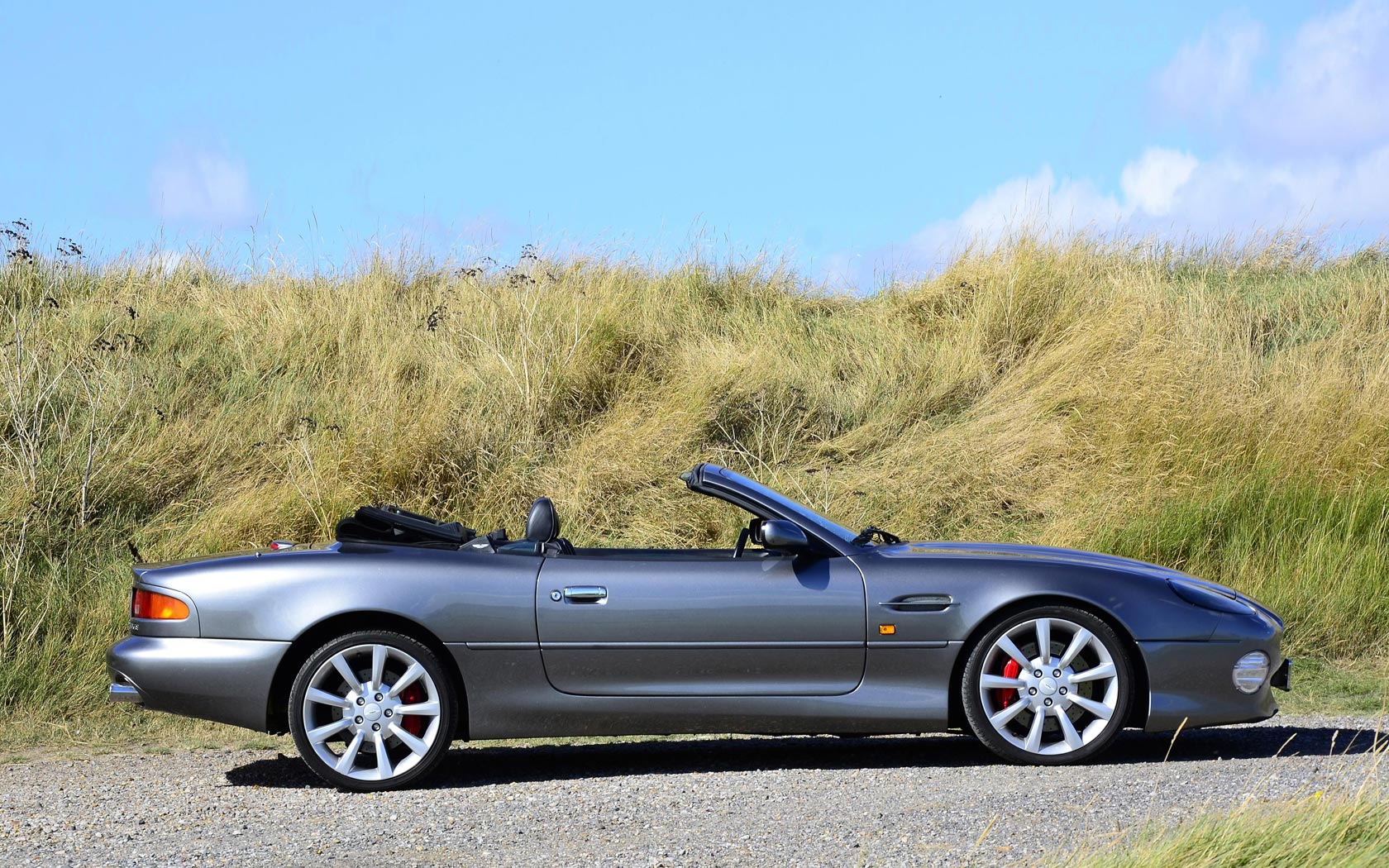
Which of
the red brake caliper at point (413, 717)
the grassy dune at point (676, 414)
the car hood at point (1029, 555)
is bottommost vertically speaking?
the red brake caliper at point (413, 717)

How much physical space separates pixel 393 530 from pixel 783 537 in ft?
5.97

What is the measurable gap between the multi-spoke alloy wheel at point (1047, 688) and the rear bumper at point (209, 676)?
2.94 metres

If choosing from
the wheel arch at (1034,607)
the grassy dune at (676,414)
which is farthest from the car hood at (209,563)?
the grassy dune at (676,414)

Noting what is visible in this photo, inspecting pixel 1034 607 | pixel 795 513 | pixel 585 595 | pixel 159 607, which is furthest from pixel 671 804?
pixel 159 607

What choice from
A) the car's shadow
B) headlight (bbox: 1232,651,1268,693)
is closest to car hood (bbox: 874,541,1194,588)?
headlight (bbox: 1232,651,1268,693)

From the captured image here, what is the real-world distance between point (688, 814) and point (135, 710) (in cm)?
479

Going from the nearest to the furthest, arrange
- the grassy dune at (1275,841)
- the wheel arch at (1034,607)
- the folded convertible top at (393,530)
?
the grassy dune at (1275,841) < the wheel arch at (1034,607) < the folded convertible top at (393,530)

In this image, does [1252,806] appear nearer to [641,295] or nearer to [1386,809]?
[1386,809]

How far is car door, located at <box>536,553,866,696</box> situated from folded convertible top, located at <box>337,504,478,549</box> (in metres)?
0.71

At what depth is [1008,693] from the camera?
5.68 metres

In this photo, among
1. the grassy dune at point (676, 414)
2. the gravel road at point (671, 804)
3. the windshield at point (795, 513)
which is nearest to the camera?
the gravel road at point (671, 804)

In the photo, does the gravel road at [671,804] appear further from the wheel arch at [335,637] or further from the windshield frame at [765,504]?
the windshield frame at [765,504]

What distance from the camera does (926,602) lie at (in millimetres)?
5691

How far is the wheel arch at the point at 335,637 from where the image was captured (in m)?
5.64
